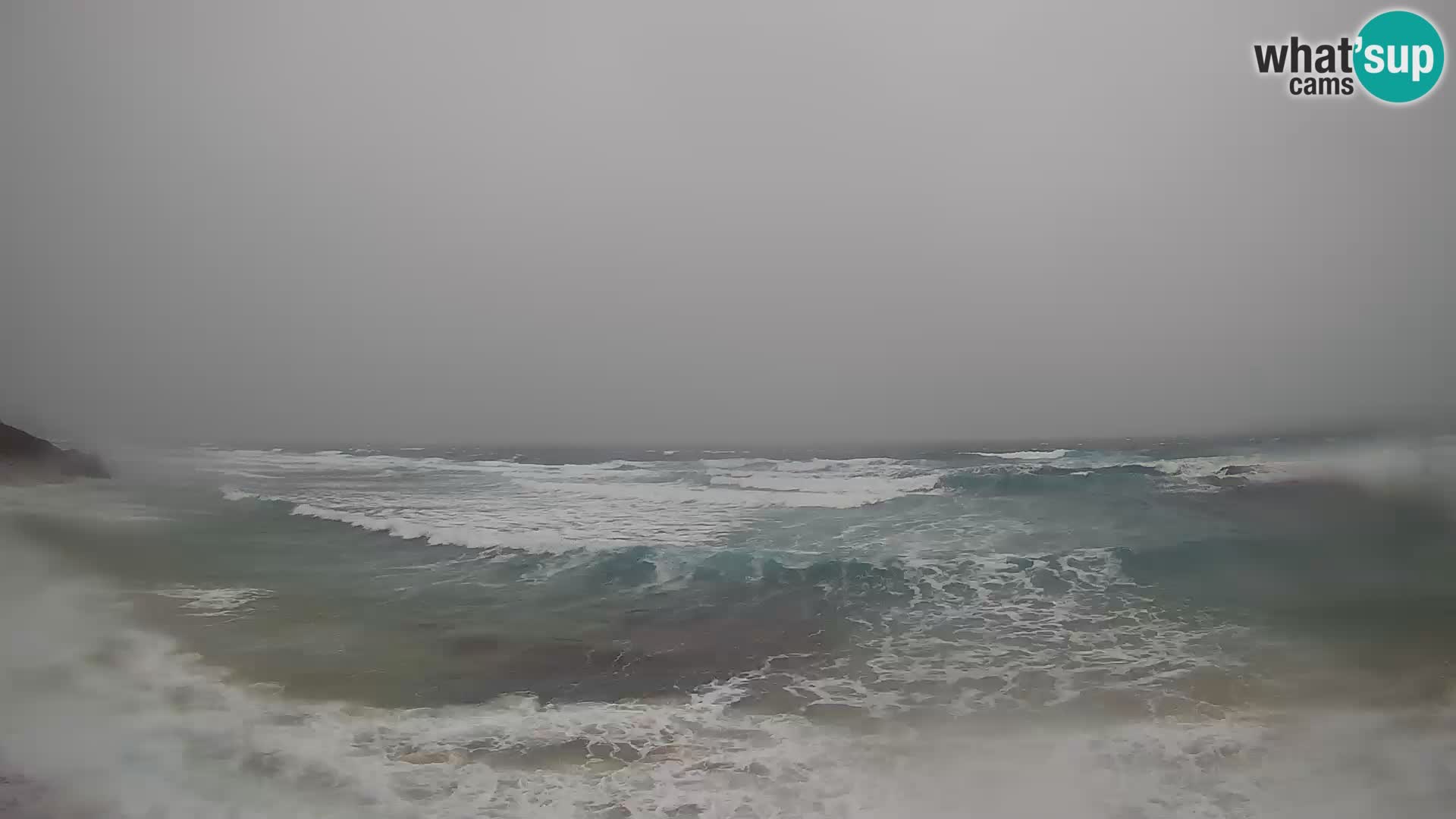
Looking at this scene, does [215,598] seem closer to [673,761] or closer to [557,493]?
[557,493]

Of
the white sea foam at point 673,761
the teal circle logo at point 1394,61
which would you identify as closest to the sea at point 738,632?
the white sea foam at point 673,761

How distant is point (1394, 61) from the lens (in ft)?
8.11

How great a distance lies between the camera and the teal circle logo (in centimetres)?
247

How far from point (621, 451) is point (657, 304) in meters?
0.61

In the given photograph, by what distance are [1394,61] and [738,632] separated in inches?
113

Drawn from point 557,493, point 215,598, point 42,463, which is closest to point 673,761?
point 557,493

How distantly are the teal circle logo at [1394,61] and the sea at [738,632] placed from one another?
46.5 inches

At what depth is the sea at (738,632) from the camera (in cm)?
181

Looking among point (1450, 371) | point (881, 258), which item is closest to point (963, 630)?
point (881, 258)

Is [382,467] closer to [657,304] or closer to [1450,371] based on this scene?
[657,304]

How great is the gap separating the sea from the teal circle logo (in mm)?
1182

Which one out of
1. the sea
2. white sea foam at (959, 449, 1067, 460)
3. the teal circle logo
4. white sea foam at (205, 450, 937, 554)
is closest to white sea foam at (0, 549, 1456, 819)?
the sea

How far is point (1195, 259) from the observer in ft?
8.79

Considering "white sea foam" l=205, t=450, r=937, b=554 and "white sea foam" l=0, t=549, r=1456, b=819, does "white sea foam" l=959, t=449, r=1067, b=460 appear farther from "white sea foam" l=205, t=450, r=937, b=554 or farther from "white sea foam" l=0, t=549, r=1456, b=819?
"white sea foam" l=0, t=549, r=1456, b=819
